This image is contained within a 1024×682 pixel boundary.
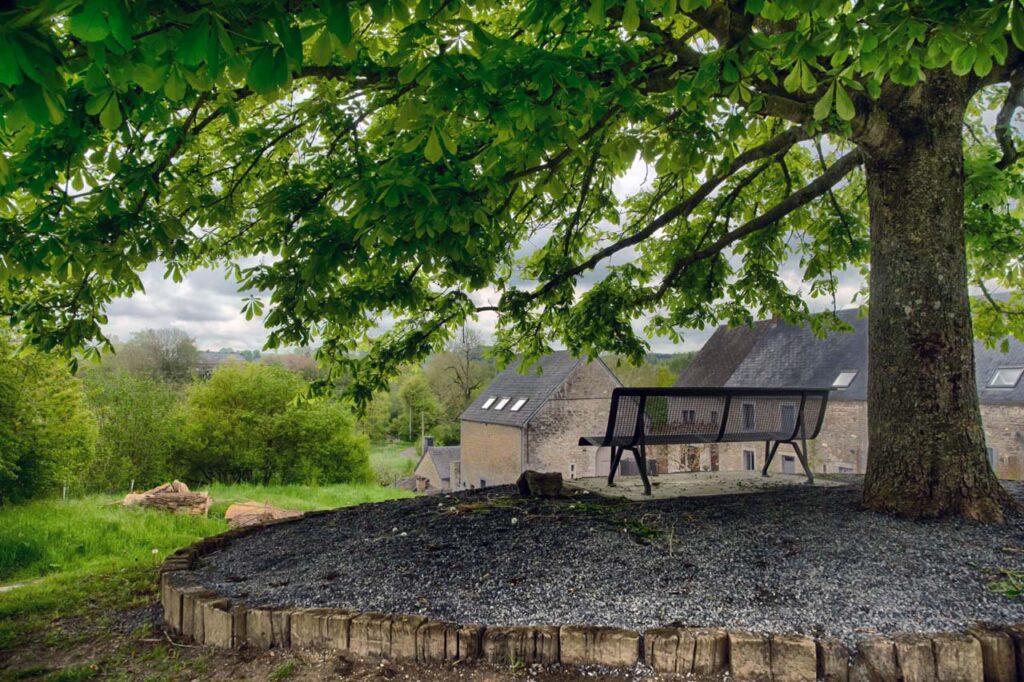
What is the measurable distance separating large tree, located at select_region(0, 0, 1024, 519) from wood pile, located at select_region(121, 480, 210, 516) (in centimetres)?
686

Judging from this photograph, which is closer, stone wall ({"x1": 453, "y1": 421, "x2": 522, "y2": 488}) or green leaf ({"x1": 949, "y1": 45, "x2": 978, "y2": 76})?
green leaf ({"x1": 949, "y1": 45, "x2": 978, "y2": 76})

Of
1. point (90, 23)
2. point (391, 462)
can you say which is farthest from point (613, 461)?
point (391, 462)

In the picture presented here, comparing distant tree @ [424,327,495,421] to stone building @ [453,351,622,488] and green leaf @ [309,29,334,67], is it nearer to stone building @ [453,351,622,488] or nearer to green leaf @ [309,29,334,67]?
stone building @ [453,351,622,488]

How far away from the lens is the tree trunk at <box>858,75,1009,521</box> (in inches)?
198

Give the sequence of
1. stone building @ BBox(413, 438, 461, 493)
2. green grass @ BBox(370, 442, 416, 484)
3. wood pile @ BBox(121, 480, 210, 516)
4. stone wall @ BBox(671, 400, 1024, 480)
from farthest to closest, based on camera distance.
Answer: green grass @ BBox(370, 442, 416, 484)
stone building @ BBox(413, 438, 461, 493)
stone wall @ BBox(671, 400, 1024, 480)
wood pile @ BBox(121, 480, 210, 516)

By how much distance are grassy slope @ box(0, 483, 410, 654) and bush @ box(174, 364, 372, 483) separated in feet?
30.6

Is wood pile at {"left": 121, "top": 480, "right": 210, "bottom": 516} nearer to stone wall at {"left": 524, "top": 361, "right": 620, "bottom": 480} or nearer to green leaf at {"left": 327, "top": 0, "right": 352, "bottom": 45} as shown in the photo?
green leaf at {"left": 327, "top": 0, "right": 352, "bottom": 45}

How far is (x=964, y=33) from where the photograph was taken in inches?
133

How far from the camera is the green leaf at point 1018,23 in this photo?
2.89 metres

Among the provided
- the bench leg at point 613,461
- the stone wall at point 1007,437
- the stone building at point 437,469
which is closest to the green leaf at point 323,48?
the bench leg at point 613,461

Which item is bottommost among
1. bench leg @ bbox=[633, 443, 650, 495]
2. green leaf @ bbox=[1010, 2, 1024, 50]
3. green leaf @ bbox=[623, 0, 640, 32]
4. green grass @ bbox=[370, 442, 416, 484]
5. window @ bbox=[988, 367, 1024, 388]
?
green grass @ bbox=[370, 442, 416, 484]

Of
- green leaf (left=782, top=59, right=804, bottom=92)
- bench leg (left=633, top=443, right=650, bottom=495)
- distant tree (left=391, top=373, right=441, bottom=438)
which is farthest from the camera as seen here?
distant tree (left=391, top=373, right=441, bottom=438)

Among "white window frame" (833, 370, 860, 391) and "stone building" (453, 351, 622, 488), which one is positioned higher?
"white window frame" (833, 370, 860, 391)

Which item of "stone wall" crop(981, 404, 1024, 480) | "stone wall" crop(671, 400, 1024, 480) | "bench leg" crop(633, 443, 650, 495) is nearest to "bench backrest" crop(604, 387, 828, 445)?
"bench leg" crop(633, 443, 650, 495)
